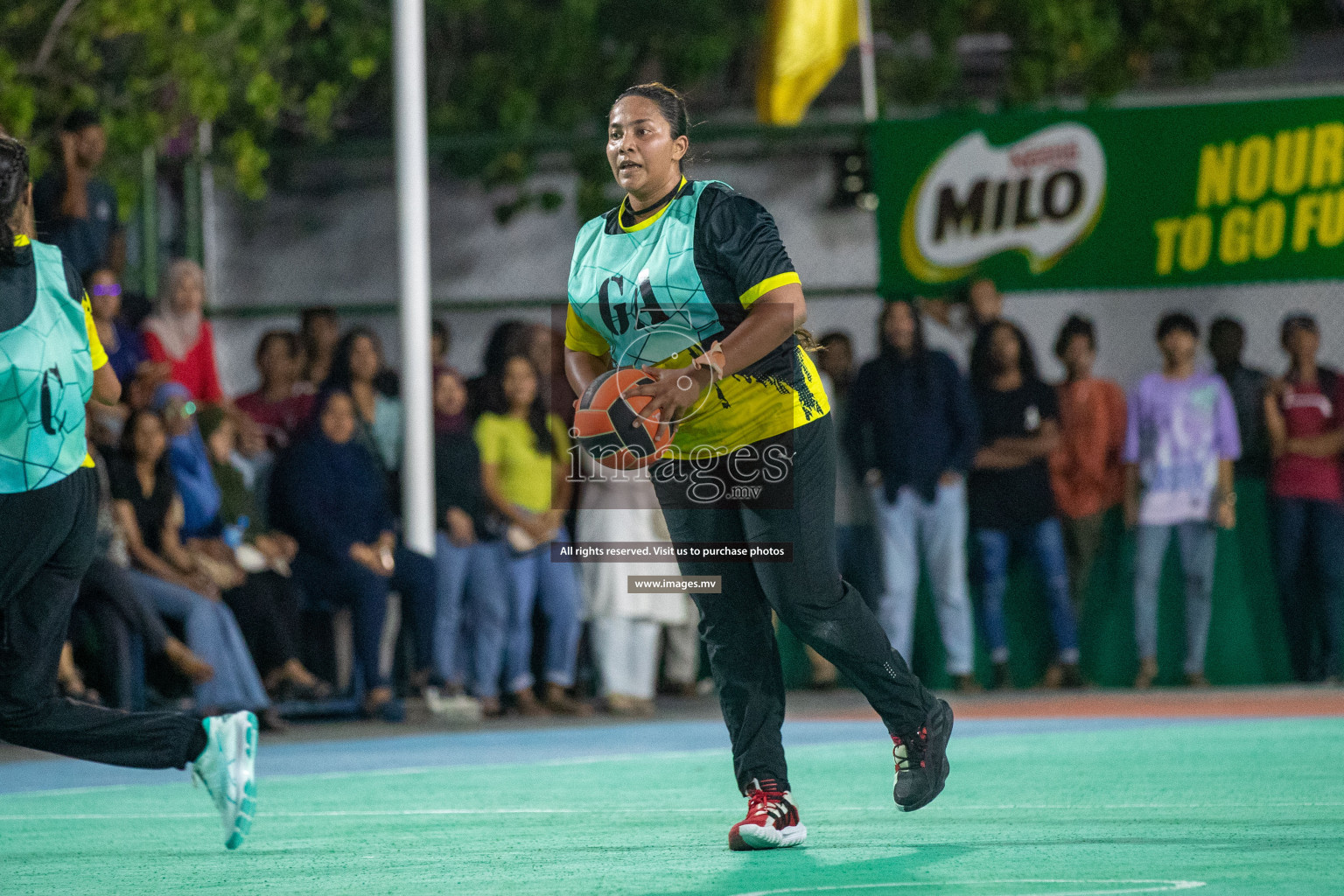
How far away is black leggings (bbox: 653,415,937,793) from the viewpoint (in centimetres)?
556

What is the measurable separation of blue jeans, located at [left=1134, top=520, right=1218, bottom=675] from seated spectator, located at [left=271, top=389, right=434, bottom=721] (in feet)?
15.2

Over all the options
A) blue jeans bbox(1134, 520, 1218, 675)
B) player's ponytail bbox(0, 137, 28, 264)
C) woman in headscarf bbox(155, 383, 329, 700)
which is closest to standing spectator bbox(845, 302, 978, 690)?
blue jeans bbox(1134, 520, 1218, 675)

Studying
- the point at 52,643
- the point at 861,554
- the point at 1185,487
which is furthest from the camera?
the point at 861,554

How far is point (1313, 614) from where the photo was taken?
12570 millimetres

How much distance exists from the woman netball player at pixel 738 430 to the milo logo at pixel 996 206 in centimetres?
730

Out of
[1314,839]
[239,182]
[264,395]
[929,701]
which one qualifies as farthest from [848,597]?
[239,182]

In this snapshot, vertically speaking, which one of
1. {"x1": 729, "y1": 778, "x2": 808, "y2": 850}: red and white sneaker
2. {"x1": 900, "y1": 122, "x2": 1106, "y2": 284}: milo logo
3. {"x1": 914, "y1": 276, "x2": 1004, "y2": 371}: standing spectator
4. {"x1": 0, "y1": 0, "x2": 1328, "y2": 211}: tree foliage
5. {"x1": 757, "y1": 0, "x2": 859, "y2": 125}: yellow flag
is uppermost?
{"x1": 0, "y1": 0, "x2": 1328, "y2": 211}: tree foliage

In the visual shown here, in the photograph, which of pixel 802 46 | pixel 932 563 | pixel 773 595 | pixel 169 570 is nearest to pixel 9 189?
pixel 773 595

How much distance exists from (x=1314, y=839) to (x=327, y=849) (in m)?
2.96

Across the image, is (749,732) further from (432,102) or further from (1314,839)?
(432,102)

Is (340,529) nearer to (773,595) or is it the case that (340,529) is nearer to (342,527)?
(342,527)

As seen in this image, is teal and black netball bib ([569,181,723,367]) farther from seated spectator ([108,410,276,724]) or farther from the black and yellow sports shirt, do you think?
seated spectator ([108,410,276,724])

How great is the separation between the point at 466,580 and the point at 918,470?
9.72ft

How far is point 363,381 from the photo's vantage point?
11938 millimetres
